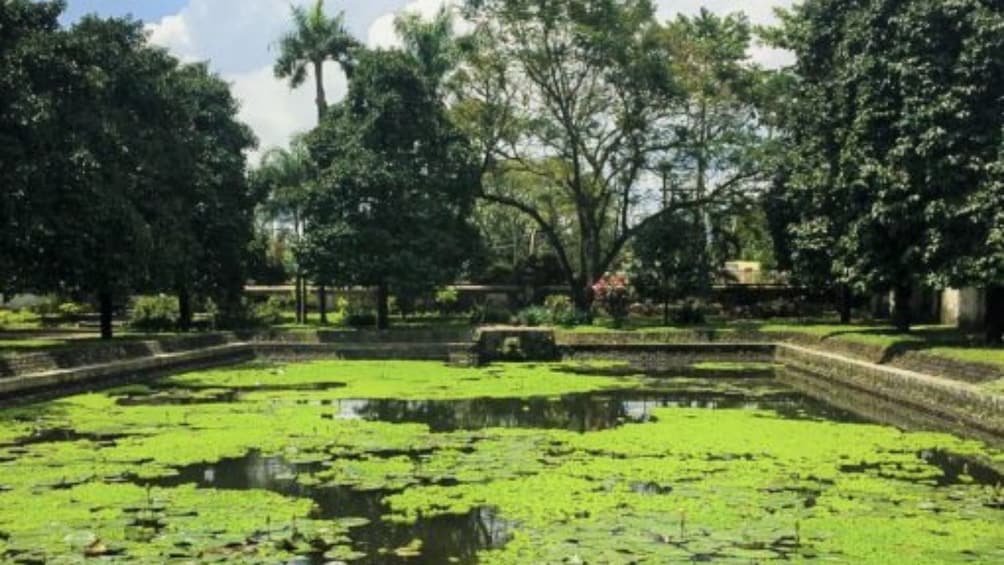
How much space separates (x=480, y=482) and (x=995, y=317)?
1539 centimetres

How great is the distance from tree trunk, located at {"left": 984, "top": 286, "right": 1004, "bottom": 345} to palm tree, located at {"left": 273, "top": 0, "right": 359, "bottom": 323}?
1081 inches

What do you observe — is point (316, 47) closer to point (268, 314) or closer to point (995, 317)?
point (268, 314)

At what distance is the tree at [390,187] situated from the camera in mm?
35188

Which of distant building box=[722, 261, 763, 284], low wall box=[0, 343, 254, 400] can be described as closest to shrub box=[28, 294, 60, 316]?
low wall box=[0, 343, 254, 400]

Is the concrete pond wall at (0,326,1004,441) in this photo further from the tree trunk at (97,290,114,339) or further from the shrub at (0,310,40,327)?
the shrub at (0,310,40,327)

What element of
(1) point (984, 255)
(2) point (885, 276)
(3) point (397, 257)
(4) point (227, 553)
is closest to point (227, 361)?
(3) point (397, 257)

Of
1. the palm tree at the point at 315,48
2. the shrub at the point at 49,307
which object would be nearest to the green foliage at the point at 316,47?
the palm tree at the point at 315,48

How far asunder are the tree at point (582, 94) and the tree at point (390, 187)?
3.73m

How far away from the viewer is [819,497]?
11008 millimetres

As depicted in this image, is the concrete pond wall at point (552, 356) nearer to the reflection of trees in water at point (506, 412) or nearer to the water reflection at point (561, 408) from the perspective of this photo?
the water reflection at point (561, 408)

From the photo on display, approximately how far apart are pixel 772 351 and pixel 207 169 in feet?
63.1

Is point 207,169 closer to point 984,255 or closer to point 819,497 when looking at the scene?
point 984,255

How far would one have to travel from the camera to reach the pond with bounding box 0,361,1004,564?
895 centimetres

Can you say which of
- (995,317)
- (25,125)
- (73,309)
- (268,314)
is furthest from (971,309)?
(73,309)
